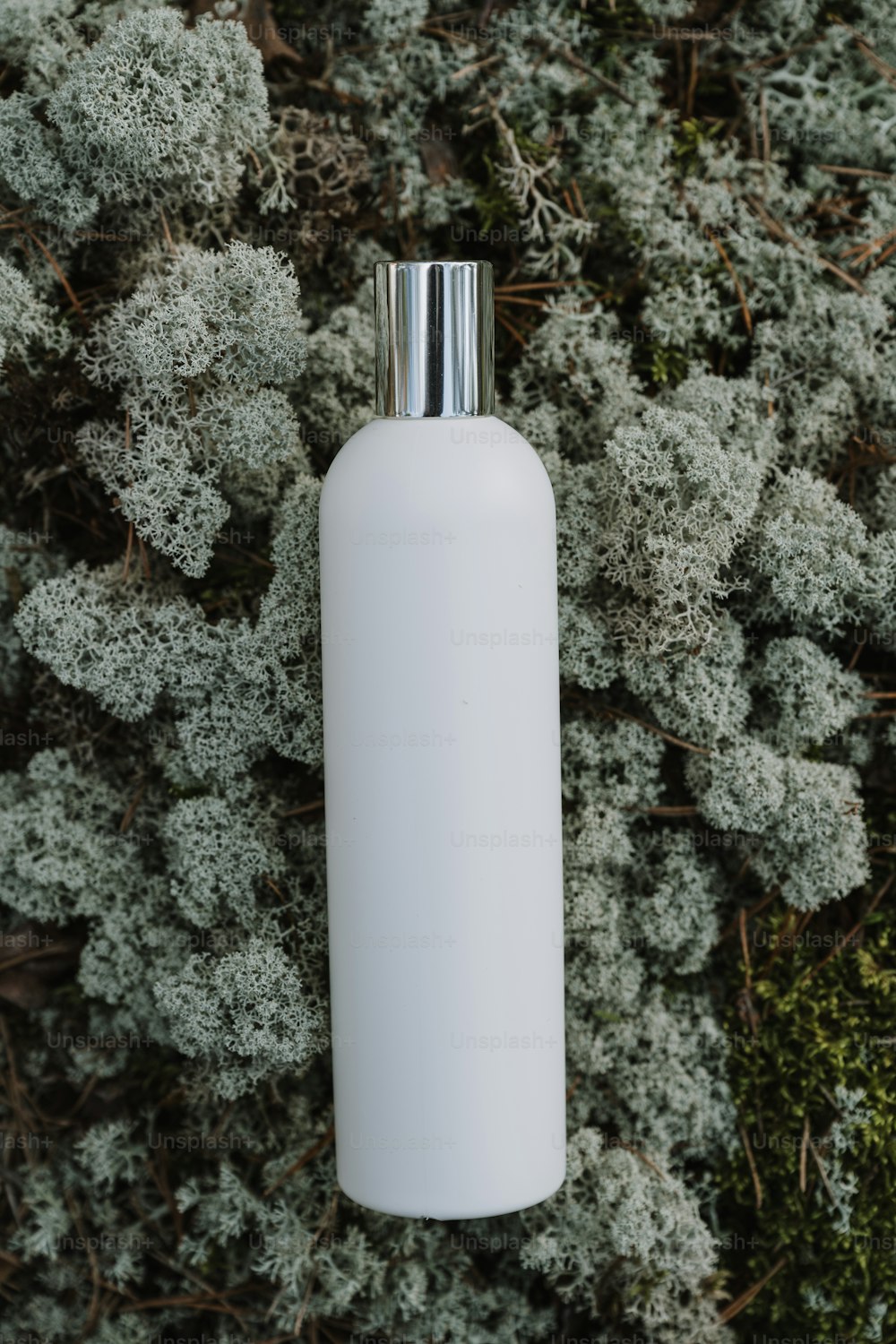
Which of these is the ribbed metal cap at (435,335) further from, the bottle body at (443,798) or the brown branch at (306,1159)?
the brown branch at (306,1159)

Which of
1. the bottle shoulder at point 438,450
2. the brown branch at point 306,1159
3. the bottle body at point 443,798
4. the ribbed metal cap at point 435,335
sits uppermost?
the ribbed metal cap at point 435,335

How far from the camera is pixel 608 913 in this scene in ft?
5.97

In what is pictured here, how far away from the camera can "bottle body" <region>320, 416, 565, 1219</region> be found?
148 centimetres

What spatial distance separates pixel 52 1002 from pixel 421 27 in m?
1.80

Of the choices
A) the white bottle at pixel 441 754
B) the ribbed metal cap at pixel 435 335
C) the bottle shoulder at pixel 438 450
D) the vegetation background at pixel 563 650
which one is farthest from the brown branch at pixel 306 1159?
the ribbed metal cap at pixel 435 335

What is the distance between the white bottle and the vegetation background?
0.77 feet

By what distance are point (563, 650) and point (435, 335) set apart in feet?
1.78

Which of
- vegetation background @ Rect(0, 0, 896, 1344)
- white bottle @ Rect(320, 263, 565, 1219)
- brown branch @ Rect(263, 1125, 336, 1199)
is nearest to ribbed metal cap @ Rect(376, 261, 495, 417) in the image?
white bottle @ Rect(320, 263, 565, 1219)

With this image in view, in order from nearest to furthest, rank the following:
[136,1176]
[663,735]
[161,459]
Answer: [161,459], [663,735], [136,1176]

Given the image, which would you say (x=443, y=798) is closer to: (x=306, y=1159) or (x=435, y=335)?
(x=435, y=335)

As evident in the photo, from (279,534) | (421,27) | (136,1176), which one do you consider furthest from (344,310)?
(136,1176)

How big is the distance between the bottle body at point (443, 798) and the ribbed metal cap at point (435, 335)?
0.03 metres

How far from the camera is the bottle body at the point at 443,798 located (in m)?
1.48

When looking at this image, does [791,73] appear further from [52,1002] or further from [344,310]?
[52,1002]
